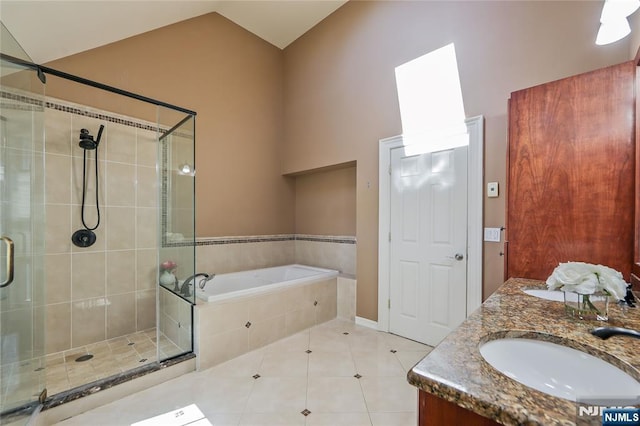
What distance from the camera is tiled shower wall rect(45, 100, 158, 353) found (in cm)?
240

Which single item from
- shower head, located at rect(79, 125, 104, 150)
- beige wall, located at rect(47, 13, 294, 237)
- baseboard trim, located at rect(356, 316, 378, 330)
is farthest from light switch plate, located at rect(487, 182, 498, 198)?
shower head, located at rect(79, 125, 104, 150)

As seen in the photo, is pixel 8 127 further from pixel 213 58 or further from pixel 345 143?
pixel 345 143

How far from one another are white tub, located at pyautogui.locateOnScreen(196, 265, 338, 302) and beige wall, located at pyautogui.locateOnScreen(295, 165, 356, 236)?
0.61m

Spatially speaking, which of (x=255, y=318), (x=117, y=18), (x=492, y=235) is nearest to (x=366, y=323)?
(x=255, y=318)

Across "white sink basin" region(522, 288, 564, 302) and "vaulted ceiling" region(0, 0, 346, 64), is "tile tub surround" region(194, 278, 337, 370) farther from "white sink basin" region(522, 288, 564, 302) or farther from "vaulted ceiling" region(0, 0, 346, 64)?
"vaulted ceiling" region(0, 0, 346, 64)

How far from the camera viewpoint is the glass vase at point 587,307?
100 centimetres

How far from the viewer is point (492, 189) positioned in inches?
89.9

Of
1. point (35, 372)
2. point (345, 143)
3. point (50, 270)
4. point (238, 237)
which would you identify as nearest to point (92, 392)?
point (35, 372)

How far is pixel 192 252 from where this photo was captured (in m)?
2.43

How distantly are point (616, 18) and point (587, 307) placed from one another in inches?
57.0

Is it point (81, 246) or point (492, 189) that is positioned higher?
point (492, 189)

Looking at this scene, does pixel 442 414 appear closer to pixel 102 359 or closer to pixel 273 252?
pixel 102 359

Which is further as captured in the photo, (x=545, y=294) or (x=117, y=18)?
(x=117, y=18)
